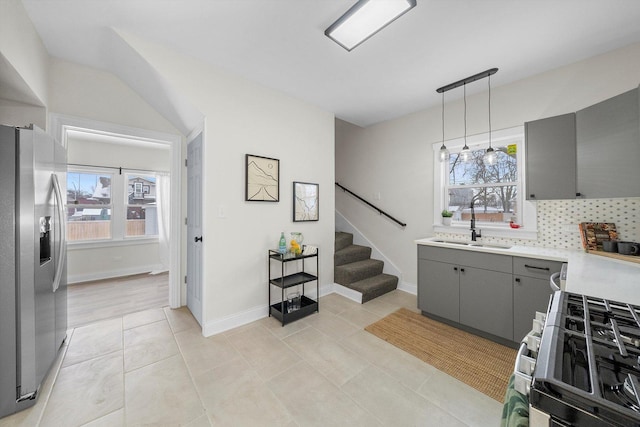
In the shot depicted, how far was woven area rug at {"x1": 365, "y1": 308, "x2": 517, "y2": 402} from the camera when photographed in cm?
185

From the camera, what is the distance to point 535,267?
7.00ft

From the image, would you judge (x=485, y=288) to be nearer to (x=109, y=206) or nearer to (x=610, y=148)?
(x=610, y=148)

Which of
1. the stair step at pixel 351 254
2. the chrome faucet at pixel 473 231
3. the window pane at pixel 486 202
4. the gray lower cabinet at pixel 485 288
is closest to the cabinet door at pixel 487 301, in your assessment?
the gray lower cabinet at pixel 485 288

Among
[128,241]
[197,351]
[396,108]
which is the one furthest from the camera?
[128,241]

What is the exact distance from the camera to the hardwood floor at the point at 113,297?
292cm

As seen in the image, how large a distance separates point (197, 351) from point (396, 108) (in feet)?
12.5

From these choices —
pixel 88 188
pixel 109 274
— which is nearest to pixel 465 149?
pixel 109 274

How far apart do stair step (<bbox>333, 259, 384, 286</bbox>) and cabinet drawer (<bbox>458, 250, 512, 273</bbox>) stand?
1.41 m

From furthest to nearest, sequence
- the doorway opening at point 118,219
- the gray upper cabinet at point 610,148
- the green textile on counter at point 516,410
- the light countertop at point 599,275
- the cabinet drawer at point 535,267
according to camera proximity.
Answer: the doorway opening at point 118,219 → the cabinet drawer at point 535,267 → the gray upper cabinet at point 610,148 → the light countertop at point 599,275 → the green textile on counter at point 516,410

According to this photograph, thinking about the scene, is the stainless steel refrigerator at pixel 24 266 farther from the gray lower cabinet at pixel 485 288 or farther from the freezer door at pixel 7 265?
the gray lower cabinet at pixel 485 288

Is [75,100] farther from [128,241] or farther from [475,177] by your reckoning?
[475,177]

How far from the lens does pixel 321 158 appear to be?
139 inches

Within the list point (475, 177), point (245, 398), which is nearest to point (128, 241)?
point (245, 398)

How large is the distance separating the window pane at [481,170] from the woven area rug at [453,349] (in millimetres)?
1867
